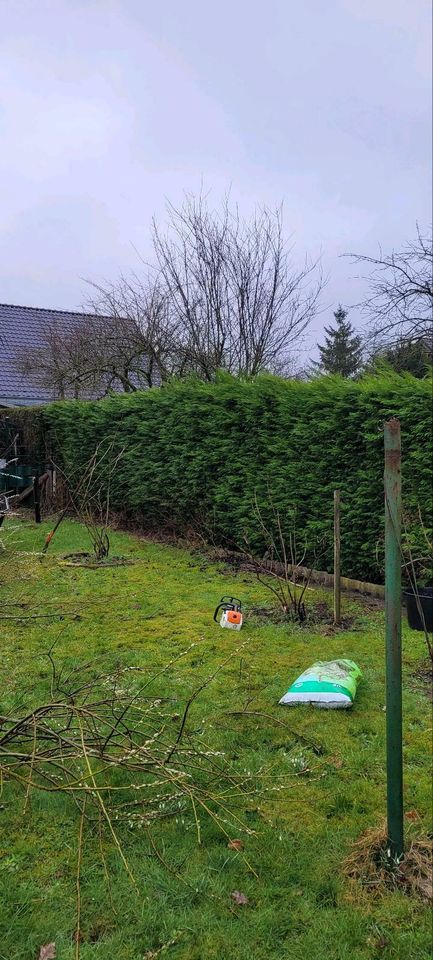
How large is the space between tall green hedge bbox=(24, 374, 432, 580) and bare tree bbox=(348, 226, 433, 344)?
591 centimetres

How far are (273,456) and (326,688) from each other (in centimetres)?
395

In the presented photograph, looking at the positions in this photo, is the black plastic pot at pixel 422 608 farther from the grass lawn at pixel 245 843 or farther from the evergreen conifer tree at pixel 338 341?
the evergreen conifer tree at pixel 338 341

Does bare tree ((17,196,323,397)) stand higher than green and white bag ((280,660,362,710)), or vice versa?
bare tree ((17,196,323,397))

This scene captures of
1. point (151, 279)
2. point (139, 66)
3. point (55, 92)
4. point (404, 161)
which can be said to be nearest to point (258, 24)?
point (404, 161)

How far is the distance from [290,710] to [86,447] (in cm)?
845

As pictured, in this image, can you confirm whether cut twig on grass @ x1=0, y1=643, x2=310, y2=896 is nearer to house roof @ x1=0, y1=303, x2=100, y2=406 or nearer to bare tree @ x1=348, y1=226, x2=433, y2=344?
bare tree @ x1=348, y1=226, x2=433, y2=344

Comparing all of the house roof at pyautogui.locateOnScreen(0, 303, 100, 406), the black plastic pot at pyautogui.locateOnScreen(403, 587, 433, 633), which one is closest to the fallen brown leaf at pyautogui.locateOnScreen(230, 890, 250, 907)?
the black plastic pot at pyautogui.locateOnScreen(403, 587, 433, 633)

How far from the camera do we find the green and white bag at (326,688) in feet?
10.6

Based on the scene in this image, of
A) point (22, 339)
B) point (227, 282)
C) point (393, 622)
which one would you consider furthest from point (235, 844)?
point (22, 339)

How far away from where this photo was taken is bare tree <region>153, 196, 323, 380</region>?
12.5m

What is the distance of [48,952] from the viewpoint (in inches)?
68.4

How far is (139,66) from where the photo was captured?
3.32 m

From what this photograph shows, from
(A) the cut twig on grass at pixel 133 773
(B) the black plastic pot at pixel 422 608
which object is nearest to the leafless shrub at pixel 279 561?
(B) the black plastic pot at pixel 422 608

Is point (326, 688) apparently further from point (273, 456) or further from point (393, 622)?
point (273, 456)
